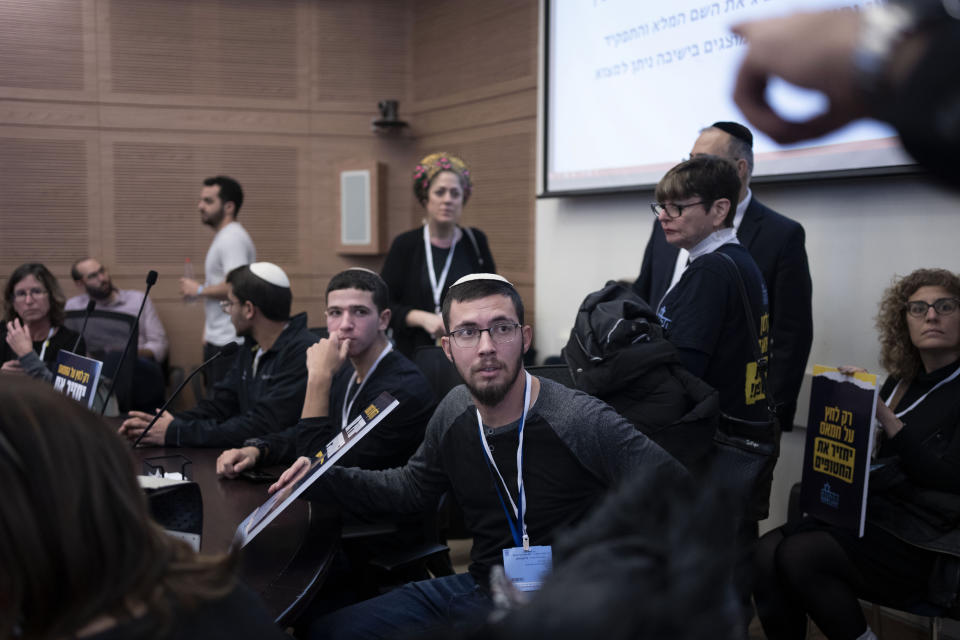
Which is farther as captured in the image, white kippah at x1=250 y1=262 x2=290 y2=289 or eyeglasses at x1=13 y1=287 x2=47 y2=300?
eyeglasses at x1=13 y1=287 x2=47 y2=300

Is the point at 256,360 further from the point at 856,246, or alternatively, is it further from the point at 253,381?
the point at 856,246

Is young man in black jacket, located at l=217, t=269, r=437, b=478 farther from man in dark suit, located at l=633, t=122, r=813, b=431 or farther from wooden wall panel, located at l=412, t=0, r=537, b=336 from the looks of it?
wooden wall panel, located at l=412, t=0, r=537, b=336

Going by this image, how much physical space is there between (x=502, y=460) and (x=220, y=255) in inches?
129

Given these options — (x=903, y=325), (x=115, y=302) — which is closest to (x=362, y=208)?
(x=115, y=302)

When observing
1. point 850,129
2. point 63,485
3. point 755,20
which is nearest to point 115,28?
point 755,20

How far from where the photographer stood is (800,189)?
11.1 ft

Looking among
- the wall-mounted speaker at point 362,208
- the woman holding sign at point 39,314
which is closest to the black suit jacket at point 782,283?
the woman holding sign at point 39,314

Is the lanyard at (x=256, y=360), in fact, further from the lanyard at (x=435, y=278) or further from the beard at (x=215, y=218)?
the beard at (x=215, y=218)

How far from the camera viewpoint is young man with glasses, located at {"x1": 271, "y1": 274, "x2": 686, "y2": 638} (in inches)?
70.4

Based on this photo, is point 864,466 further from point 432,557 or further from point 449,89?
point 449,89

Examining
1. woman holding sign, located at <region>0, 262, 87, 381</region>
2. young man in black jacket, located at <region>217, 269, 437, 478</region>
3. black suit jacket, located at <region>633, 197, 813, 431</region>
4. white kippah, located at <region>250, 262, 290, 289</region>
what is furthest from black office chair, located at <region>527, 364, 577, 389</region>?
woman holding sign, located at <region>0, 262, 87, 381</region>

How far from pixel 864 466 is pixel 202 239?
5307mm

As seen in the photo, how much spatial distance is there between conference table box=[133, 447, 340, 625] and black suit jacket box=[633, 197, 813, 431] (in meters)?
1.60

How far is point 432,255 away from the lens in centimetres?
384
